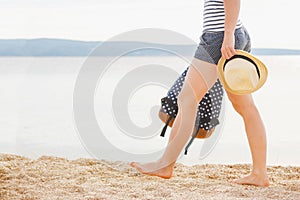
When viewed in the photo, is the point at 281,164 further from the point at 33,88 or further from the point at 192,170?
the point at 33,88

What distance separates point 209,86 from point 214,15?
268 mm

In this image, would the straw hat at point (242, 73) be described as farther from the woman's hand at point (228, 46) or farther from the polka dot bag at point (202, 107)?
the polka dot bag at point (202, 107)

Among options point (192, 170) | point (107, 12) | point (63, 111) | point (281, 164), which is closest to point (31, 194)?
point (192, 170)

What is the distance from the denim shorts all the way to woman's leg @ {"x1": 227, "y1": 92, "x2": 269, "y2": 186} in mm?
162

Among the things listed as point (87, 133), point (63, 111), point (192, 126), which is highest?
point (192, 126)

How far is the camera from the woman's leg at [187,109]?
2.22 m

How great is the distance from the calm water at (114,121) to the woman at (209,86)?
1.02 feet

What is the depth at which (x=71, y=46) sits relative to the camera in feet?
32.9

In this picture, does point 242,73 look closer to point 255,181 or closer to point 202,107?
point 202,107

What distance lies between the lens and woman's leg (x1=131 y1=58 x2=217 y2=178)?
7.29ft

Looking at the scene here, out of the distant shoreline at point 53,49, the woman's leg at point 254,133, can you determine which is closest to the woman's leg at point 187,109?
the woman's leg at point 254,133

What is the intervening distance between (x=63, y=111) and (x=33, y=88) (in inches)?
50.0

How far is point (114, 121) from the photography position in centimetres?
328

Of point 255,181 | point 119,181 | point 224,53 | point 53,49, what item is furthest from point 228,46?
point 53,49
